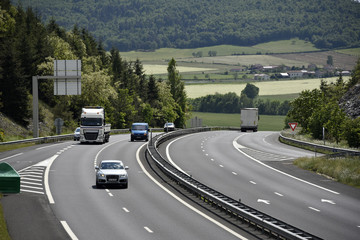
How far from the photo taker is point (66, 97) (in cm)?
9194

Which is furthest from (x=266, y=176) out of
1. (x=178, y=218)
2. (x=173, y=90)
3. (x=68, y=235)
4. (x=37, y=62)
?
(x=173, y=90)

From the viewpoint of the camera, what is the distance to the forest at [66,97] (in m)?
75.2

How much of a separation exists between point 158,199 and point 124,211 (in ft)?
12.4

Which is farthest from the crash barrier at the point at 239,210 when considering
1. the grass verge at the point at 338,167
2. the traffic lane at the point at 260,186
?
the grass verge at the point at 338,167

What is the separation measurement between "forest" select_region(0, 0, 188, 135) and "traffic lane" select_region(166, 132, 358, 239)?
31.6 m

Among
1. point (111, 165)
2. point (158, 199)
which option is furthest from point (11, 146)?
point (158, 199)

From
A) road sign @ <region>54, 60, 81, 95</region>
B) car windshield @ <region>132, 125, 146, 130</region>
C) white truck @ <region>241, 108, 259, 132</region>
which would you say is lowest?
white truck @ <region>241, 108, 259, 132</region>

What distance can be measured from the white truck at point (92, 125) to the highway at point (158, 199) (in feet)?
27.7

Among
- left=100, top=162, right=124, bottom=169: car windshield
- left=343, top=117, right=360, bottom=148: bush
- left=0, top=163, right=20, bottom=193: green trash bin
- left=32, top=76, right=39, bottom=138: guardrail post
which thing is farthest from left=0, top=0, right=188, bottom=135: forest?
left=0, top=163, right=20, bottom=193: green trash bin

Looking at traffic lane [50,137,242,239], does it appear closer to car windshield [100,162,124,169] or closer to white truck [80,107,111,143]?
car windshield [100,162,124,169]

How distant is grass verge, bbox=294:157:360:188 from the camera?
36494mm

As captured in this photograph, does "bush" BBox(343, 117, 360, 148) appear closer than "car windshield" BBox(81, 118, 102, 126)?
Yes

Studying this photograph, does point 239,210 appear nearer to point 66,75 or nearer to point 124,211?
point 124,211

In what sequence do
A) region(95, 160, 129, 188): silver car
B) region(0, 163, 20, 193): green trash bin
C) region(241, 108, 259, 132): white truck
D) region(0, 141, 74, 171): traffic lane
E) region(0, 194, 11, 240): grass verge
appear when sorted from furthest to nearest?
region(241, 108, 259, 132): white truck, region(0, 141, 74, 171): traffic lane, region(95, 160, 129, 188): silver car, region(0, 163, 20, 193): green trash bin, region(0, 194, 11, 240): grass verge
